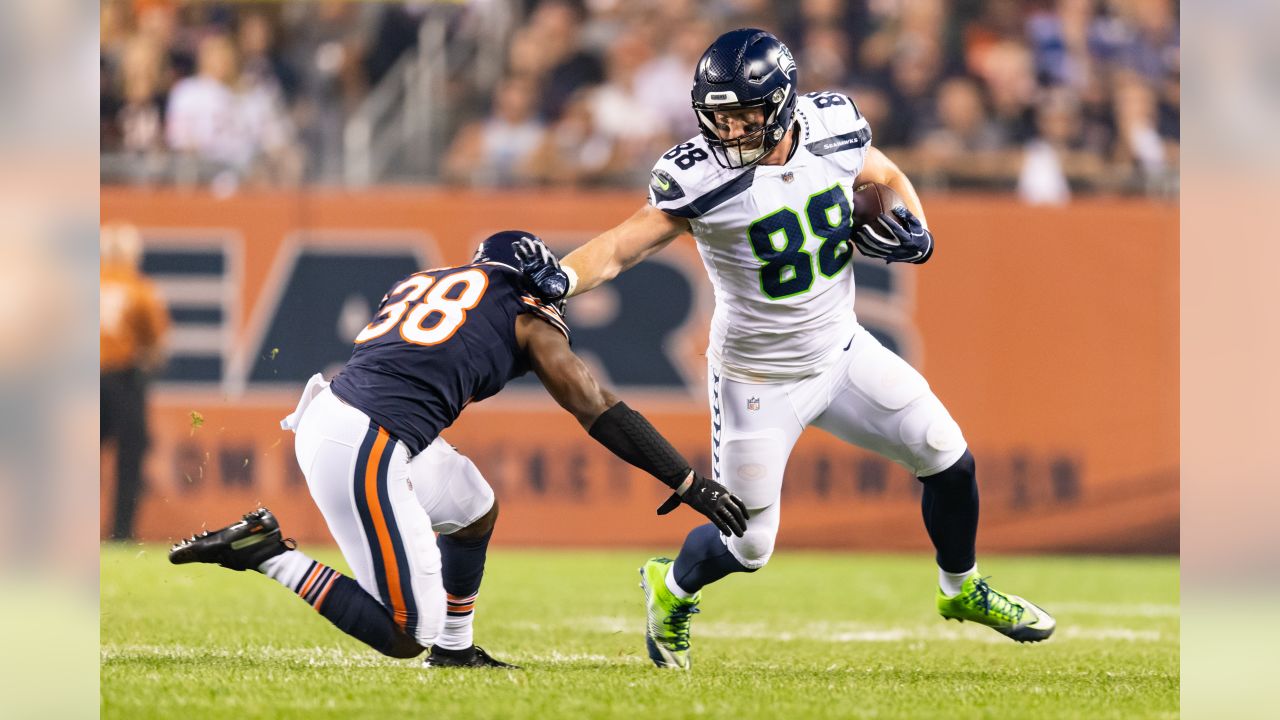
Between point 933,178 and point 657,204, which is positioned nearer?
point 657,204

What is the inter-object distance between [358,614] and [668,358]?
5961 mm

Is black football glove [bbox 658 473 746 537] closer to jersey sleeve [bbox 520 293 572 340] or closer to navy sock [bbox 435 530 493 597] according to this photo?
jersey sleeve [bbox 520 293 572 340]

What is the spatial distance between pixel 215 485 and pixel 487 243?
575 cm

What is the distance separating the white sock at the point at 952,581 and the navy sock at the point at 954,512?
0.6 inches

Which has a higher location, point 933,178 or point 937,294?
point 933,178

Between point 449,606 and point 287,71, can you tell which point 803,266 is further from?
point 287,71

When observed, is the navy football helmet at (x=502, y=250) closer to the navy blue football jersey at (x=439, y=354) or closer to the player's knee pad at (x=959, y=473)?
the navy blue football jersey at (x=439, y=354)

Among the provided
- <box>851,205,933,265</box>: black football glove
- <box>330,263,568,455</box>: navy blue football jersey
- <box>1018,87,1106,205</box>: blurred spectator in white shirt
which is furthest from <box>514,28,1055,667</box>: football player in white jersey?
<box>1018,87,1106,205</box>: blurred spectator in white shirt

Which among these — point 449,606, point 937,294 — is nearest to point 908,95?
point 937,294

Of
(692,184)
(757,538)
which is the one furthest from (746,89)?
(757,538)

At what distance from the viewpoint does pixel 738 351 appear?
17.7 feet

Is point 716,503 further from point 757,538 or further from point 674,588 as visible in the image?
point 674,588

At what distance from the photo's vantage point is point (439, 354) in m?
4.68
